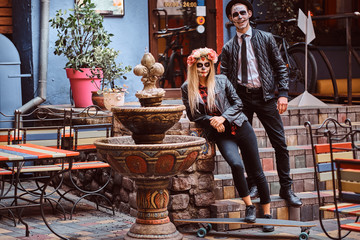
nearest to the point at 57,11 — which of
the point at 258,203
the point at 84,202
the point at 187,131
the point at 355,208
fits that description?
the point at 84,202

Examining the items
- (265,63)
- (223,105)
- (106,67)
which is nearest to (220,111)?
(223,105)

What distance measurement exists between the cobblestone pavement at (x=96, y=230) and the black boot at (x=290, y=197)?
0.26m

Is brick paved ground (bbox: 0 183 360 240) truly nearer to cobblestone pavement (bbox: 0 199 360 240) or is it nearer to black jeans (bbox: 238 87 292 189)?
cobblestone pavement (bbox: 0 199 360 240)

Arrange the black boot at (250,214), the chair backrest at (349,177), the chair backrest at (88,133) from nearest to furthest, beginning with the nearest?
the chair backrest at (349,177)
the black boot at (250,214)
the chair backrest at (88,133)

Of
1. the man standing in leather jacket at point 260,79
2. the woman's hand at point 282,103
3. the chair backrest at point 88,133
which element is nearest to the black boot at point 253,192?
the man standing in leather jacket at point 260,79

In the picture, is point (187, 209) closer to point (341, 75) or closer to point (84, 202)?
point (84, 202)

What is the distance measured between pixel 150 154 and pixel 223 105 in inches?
48.6

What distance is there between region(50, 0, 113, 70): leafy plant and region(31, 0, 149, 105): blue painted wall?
538 mm

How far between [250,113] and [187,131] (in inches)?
25.6

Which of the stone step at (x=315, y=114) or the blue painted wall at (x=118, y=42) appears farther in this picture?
the blue painted wall at (x=118, y=42)

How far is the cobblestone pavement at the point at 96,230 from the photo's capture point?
6.21 m

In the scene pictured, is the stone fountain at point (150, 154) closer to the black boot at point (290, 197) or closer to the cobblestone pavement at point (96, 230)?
the cobblestone pavement at point (96, 230)

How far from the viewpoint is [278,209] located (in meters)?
6.67

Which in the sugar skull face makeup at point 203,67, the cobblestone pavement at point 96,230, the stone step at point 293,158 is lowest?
the cobblestone pavement at point 96,230
